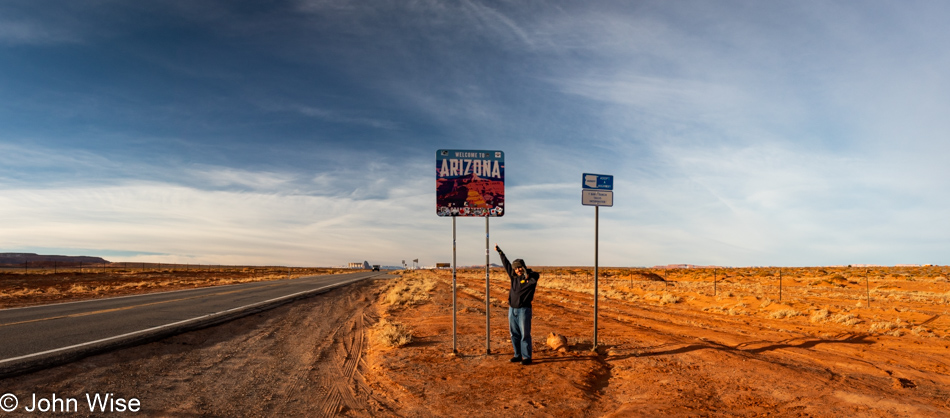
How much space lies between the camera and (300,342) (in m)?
12.4

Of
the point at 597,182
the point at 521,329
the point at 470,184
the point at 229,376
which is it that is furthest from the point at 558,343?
the point at 229,376

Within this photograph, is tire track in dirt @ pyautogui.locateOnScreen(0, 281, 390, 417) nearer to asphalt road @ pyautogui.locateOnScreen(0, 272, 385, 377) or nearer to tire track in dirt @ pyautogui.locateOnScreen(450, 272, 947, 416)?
asphalt road @ pyautogui.locateOnScreen(0, 272, 385, 377)

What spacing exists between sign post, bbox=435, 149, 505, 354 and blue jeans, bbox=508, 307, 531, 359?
2.21ft

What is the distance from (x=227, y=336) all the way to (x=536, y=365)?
349 inches

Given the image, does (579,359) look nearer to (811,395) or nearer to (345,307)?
(811,395)

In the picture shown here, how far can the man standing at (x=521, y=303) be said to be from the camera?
8.73 metres

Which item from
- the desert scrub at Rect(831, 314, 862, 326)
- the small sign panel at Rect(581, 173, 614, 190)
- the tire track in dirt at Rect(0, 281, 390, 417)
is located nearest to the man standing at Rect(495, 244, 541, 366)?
the small sign panel at Rect(581, 173, 614, 190)

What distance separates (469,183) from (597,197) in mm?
2908

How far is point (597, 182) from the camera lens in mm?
10289

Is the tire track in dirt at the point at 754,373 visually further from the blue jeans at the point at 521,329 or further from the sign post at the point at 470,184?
the sign post at the point at 470,184

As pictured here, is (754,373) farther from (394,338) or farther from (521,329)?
(394,338)

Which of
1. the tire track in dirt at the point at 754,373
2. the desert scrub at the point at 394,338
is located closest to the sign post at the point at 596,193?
the tire track in dirt at the point at 754,373

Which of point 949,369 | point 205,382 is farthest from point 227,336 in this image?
point 949,369

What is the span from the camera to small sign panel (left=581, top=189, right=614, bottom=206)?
398 inches
